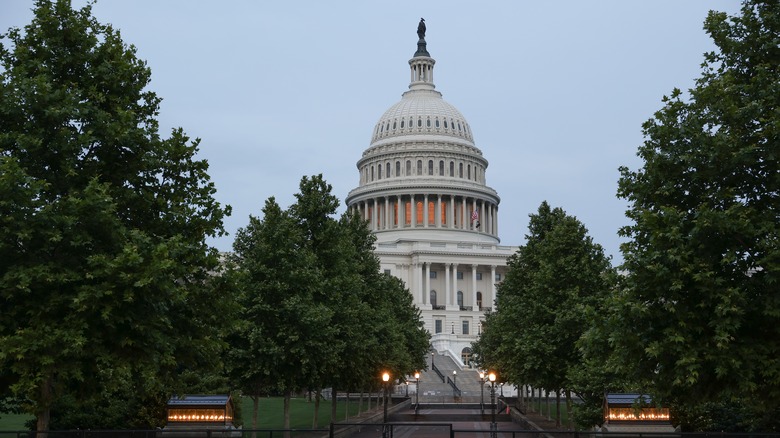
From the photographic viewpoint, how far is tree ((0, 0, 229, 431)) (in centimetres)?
2126

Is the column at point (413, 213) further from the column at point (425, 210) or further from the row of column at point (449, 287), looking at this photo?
the row of column at point (449, 287)

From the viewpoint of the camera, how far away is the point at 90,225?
22.2 meters

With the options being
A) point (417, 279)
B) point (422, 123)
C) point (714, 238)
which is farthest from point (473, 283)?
point (714, 238)

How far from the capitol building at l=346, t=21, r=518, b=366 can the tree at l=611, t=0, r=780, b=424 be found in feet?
445

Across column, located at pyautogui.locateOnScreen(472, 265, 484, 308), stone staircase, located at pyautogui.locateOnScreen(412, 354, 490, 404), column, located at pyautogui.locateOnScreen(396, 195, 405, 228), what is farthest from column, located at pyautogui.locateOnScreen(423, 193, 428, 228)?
stone staircase, located at pyautogui.locateOnScreen(412, 354, 490, 404)

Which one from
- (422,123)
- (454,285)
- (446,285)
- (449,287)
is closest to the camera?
(454,285)

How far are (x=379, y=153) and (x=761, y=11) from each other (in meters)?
169

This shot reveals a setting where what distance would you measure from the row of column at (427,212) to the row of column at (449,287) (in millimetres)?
15257

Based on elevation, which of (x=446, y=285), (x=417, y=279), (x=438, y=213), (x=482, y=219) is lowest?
(x=446, y=285)

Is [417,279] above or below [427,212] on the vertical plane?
below

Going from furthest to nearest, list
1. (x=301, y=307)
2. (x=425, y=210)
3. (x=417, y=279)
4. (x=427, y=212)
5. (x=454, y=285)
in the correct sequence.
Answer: (x=427, y=212), (x=425, y=210), (x=454, y=285), (x=417, y=279), (x=301, y=307)

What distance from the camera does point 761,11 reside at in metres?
23.6

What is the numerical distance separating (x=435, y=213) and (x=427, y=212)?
195 cm

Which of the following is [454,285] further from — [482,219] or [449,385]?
[449,385]
